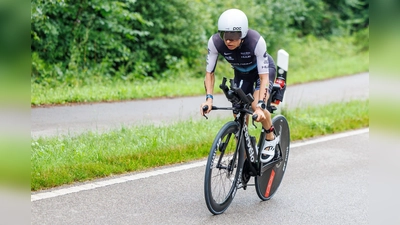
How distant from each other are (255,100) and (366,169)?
275 centimetres

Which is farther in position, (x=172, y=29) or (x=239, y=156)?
(x=172, y=29)

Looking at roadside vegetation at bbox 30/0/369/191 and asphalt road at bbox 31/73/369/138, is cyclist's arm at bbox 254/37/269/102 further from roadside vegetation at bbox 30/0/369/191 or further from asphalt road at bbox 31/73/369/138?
asphalt road at bbox 31/73/369/138

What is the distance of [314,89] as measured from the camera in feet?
55.6

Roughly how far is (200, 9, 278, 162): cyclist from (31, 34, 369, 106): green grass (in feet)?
20.6

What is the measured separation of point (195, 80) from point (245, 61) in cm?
1088

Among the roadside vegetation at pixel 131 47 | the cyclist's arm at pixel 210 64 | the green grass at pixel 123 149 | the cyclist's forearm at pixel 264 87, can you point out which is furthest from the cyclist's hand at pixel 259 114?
the roadside vegetation at pixel 131 47

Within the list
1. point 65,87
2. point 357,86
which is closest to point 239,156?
point 65,87

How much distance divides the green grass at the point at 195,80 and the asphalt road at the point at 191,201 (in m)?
5.20

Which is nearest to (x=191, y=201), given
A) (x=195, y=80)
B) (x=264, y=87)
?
(x=264, y=87)

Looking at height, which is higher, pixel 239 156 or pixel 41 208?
pixel 239 156

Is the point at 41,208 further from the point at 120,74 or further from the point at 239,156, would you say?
the point at 120,74

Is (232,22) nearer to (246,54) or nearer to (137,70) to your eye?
(246,54)

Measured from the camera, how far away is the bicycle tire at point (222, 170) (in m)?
5.14

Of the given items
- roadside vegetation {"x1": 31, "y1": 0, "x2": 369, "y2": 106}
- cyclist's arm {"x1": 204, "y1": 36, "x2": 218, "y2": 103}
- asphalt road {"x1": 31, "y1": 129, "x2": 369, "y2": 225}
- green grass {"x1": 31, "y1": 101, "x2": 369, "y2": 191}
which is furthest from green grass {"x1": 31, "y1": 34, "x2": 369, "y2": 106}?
cyclist's arm {"x1": 204, "y1": 36, "x2": 218, "y2": 103}
